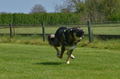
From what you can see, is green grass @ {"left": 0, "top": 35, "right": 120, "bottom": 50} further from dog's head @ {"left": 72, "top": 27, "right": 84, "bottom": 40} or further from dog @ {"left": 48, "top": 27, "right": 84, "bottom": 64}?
dog's head @ {"left": 72, "top": 27, "right": 84, "bottom": 40}

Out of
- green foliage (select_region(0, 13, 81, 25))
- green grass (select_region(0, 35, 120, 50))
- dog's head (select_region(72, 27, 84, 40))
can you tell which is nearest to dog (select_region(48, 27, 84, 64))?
dog's head (select_region(72, 27, 84, 40))

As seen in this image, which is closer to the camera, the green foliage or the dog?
the dog

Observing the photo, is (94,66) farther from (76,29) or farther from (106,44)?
(106,44)

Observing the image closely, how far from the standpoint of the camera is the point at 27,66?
822 centimetres

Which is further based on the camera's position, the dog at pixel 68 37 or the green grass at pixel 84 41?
the green grass at pixel 84 41

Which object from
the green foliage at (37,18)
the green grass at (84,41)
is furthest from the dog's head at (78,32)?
the green foliage at (37,18)

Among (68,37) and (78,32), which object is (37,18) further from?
(78,32)

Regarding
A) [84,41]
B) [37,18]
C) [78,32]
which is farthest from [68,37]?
[37,18]

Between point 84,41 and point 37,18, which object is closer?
point 84,41

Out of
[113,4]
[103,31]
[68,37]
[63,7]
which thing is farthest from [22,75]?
[63,7]

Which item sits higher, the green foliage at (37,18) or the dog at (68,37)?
the green foliage at (37,18)

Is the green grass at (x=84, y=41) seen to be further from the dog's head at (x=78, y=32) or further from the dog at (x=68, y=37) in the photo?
the dog's head at (x=78, y=32)

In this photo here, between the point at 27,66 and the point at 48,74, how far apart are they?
1393 mm

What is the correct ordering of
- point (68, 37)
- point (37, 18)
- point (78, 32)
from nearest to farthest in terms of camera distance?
point (78, 32)
point (68, 37)
point (37, 18)
